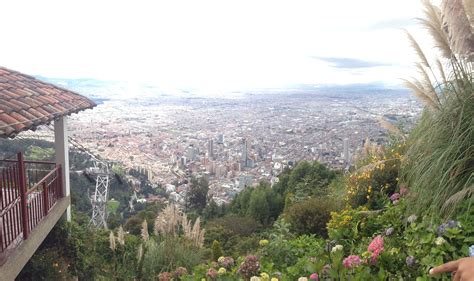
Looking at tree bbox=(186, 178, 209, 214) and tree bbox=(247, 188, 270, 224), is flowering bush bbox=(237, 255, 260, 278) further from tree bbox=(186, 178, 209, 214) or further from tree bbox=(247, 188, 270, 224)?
tree bbox=(186, 178, 209, 214)

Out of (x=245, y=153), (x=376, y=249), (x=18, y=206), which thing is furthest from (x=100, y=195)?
(x=245, y=153)

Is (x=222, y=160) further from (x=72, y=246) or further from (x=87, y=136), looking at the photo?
(x=72, y=246)

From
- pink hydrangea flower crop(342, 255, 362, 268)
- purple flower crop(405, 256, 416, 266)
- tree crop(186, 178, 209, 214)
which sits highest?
purple flower crop(405, 256, 416, 266)

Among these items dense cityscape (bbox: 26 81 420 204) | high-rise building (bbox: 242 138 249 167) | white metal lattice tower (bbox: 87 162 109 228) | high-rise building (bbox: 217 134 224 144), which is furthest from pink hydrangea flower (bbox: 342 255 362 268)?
high-rise building (bbox: 217 134 224 144)

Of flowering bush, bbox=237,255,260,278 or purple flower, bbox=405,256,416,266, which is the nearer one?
→ purple flower, bbox=405,256,416,266

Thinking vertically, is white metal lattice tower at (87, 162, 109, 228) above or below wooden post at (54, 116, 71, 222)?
below

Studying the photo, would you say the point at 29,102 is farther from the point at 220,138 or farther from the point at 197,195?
the point at 220,138
